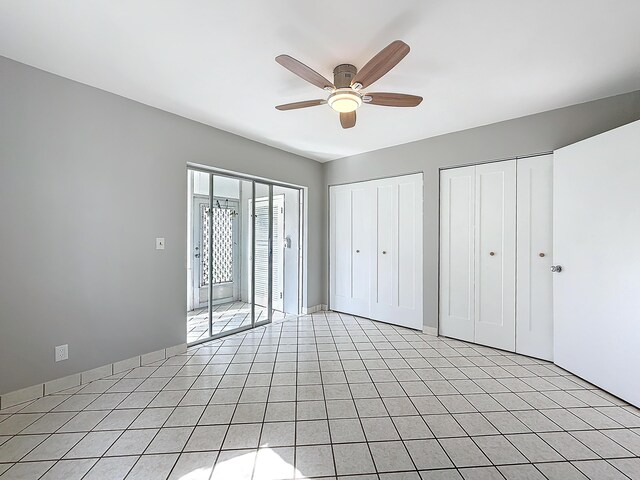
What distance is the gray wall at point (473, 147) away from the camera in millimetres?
2678

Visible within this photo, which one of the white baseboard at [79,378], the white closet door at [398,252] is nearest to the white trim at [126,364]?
the white baseboard at [79,378]

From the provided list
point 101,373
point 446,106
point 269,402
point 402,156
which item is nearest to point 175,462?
point 269,402

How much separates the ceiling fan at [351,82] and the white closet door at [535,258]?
1.75 m

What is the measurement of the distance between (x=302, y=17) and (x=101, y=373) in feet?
10.3

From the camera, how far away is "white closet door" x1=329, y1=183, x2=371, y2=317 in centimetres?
441

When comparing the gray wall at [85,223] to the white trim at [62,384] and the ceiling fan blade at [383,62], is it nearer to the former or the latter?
the white trim at [62,384]

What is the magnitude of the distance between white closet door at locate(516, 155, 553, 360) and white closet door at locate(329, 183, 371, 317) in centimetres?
190

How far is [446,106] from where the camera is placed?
283cm

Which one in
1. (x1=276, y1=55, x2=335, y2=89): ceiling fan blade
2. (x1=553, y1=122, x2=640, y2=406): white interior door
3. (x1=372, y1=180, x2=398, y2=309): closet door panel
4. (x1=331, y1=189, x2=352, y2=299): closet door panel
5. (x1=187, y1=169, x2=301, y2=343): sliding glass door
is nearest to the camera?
(x1=276, y1=55, x2=335, y2=89): ceiling fan blade

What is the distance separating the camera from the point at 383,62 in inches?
67.2

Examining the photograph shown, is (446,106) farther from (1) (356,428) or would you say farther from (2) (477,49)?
(1) (356,428)

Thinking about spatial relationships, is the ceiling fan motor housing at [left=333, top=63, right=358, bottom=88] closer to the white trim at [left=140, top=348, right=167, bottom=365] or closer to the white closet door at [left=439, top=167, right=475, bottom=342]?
the white closet door at [left=439, top=167, right=475, bottom=342]

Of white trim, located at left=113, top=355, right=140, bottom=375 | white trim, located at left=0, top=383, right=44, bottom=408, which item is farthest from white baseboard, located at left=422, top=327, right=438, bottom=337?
white trim, located at left=0, top=383, right=44, bottom=408

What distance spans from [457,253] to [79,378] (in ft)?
12.9
